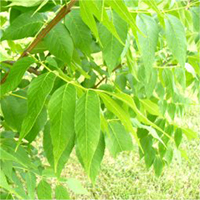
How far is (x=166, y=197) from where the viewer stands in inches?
110

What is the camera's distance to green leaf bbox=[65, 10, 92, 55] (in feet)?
2.67

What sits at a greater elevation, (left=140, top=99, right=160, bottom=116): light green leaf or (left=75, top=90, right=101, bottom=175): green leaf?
(left=75, top=90, right=101, bottom=175): green leaf

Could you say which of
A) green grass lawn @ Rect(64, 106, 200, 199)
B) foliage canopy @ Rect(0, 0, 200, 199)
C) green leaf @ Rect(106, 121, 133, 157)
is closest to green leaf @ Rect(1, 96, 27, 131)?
foliage canopy @ Rect(0, 0, 200, 199)

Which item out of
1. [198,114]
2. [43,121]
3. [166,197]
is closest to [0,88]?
[43,121]

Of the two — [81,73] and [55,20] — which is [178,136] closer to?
[81,73]

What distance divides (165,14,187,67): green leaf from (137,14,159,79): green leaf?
41mm

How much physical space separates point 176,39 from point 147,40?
0.09 metres

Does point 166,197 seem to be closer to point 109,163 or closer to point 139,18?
point 109,163

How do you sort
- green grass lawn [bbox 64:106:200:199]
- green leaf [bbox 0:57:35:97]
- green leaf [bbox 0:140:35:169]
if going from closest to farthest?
green leaf [bbox 0:57:35:97] < green leaf [bbox 0:140:35:169] < green grass lawn [bbox 64:106:200:199]

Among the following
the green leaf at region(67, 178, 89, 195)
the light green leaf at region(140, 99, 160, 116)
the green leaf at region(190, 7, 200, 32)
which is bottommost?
the green leaf at region(67, 178, 89, 195)

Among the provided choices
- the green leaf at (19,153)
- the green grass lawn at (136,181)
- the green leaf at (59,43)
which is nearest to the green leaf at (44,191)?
the green leaf at (19,153)

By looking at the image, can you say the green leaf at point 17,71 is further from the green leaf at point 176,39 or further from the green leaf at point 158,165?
the green leaf at point 158,165

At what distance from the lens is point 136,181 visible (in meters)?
2.93

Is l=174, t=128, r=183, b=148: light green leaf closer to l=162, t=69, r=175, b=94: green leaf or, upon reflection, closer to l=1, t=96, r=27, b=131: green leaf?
l=162, t=69, r=175, b=94: green leaf
